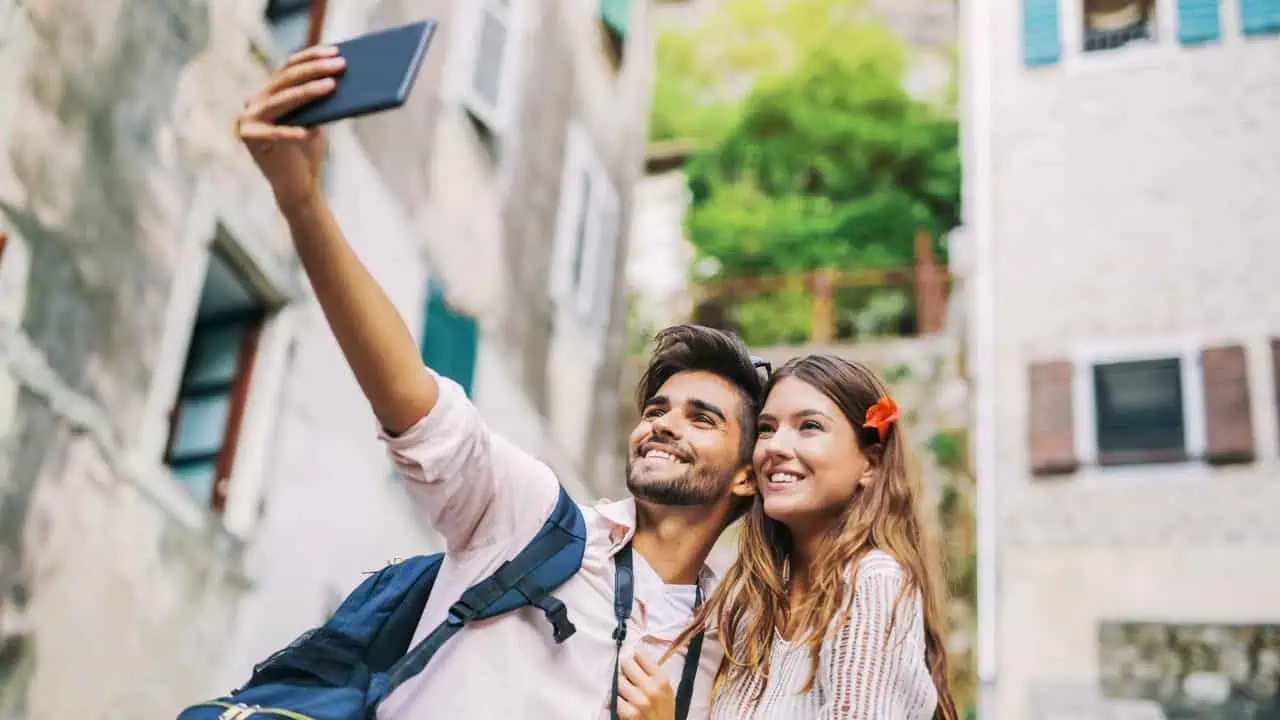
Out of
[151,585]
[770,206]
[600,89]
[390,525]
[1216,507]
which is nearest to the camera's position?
[151,585]

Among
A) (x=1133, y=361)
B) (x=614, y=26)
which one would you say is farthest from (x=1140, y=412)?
(x=614, y=26)

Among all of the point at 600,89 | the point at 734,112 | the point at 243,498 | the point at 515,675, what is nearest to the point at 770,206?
the point at 734,112

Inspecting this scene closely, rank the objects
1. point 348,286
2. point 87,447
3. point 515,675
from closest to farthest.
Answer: point 348,286 < point 515,675 < point 87,447

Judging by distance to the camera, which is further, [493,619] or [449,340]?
[449,340]

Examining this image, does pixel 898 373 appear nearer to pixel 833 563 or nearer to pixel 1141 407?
pixel 1141 407

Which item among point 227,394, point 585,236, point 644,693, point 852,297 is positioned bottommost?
point 644,693

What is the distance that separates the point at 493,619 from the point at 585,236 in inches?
341

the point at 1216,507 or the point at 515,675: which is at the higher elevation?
the point at 1216,507

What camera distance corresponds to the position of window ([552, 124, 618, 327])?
10766mm

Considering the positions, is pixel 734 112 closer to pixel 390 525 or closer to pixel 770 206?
pixel 770 206

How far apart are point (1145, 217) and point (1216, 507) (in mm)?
2448

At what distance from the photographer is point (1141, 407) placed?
34.7ft

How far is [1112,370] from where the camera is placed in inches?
427

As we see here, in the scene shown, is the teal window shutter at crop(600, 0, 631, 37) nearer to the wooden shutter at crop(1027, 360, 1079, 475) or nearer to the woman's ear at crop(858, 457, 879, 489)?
the wooden shutter at crop(1027, 360, 1079, 475)
